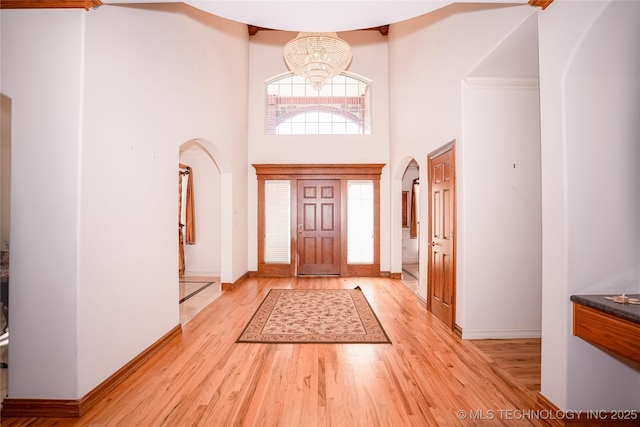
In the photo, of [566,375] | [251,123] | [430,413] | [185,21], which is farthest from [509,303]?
[251,123]

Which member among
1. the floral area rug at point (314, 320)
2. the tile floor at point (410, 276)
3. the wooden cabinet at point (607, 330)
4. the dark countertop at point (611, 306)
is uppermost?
the dark countertop at point (611, 306)

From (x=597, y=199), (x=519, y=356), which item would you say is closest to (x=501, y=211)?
(x=519, y=356)

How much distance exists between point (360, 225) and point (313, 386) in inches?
185

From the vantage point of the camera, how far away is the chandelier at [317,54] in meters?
4.40

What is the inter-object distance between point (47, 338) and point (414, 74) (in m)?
5.26

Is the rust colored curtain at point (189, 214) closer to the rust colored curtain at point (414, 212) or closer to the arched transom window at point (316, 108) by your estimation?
the arched transom window at point (316, 108)

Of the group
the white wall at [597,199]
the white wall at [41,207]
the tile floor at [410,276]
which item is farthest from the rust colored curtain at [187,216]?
the white wall at [597,199]

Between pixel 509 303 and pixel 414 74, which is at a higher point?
pixel 414 74

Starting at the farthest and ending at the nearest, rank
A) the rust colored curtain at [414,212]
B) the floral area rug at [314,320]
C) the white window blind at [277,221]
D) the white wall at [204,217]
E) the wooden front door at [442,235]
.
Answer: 1. the rust colored curtain at [414,212]
2. the white wall at [204,217]
3. the white window blind at [277,221]
4. the wooden front door at [442,235]
5. the floral area rug at [314,320]

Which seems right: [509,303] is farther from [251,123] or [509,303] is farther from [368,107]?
[251,123]

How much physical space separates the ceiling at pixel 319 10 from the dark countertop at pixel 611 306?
6.02 feet

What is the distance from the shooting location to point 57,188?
83.1 inches

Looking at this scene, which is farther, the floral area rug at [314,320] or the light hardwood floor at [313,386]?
the floral area rug at [314,320]

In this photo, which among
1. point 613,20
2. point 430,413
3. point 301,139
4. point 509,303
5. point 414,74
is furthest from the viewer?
point 301,139
